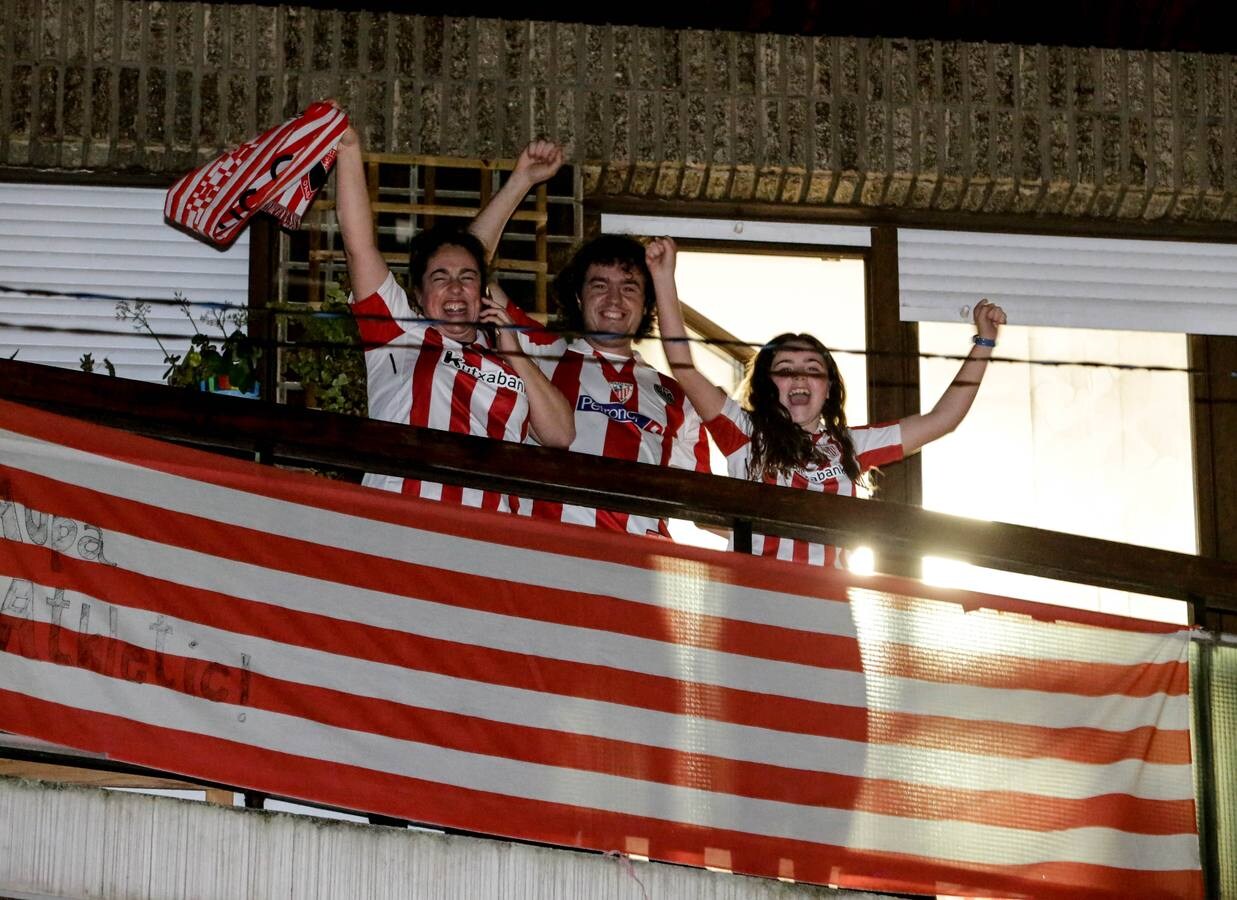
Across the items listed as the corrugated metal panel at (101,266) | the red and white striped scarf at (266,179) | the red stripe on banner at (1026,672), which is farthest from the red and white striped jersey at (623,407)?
the corrugated metal panel at (101,266)

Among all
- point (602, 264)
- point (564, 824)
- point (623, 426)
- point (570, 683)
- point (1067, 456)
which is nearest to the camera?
point (564, 824)

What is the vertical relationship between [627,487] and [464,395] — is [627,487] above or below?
below

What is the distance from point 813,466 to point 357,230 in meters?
1.59

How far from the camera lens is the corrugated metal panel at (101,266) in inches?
306

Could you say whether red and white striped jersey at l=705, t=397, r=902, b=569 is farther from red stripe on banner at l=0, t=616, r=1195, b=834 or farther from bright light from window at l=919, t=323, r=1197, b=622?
bright light from window at l=919, t=323, r=1197, b=622

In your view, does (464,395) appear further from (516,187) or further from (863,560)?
(863,560)

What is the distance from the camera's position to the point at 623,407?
6586 mm

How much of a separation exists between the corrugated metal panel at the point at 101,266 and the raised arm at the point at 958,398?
278 centimetres

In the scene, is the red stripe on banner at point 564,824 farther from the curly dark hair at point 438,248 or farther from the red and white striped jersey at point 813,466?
the curly dark hair at point 438,248

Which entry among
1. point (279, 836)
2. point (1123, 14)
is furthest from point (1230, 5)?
point (279, 836)

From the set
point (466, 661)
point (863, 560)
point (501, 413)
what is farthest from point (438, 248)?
point (863, 560)

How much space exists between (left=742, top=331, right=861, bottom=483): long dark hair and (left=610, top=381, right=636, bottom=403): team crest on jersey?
14.8 inches

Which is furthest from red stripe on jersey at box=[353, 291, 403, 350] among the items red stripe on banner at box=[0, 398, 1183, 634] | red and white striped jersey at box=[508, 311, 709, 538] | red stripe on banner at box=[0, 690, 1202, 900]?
red stripe on banner at box=[0, 690, 1202, 900]

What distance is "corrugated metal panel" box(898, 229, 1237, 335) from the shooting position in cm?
834
